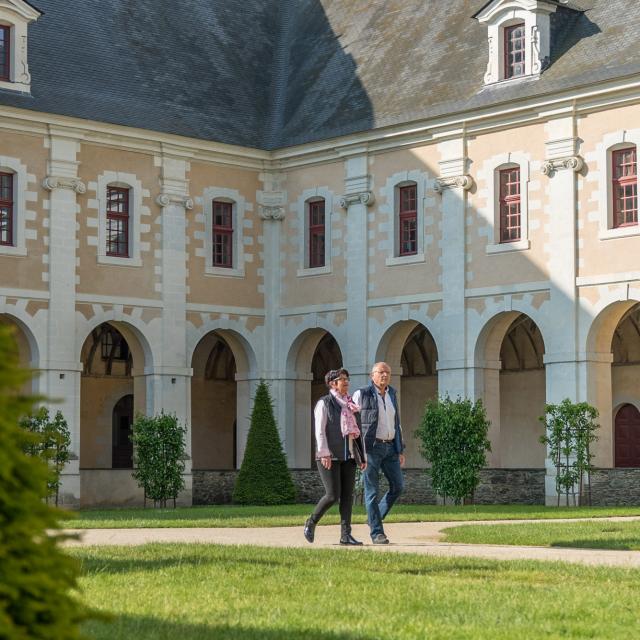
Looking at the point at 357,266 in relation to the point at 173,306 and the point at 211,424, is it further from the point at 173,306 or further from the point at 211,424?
the point at 211,424

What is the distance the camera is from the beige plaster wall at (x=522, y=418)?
3316 cm

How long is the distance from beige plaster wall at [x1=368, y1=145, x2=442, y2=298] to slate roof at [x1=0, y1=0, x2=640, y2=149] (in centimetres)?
86

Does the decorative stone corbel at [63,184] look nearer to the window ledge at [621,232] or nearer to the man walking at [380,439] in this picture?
the window ledge at [621,232]

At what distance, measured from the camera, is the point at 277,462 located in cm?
2900

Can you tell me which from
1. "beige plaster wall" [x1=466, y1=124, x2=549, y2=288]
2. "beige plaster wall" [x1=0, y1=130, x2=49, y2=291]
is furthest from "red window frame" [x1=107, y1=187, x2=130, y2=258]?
"beige plaster wall" [x1=466, y1=124, x2=549, y2=288]

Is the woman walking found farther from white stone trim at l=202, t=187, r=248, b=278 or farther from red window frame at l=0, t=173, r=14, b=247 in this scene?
white stone trim at l=202, t=187, r=248, b=278

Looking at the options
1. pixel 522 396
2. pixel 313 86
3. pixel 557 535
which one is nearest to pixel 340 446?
pixel 557 535

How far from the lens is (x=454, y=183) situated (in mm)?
29125

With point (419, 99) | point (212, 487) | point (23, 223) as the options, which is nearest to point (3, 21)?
point (23, 223)

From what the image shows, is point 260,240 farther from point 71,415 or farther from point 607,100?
point 607,100

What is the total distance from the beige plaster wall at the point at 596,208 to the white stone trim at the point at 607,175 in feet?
0.13

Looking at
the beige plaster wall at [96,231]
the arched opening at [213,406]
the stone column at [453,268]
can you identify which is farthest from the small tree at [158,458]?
the arched opening at [213,406]

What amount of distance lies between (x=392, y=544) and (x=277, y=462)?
14360 millimetres

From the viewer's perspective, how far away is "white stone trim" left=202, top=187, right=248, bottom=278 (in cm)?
3147
